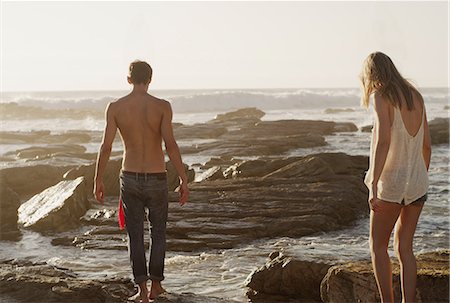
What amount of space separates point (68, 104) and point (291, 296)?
283 ft

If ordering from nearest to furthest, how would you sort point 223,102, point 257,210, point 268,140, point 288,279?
point 288,279
point 257,210
point 268,140
point 223,102

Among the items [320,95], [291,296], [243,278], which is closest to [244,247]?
[243,278]

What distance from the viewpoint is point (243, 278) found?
32.5 feet

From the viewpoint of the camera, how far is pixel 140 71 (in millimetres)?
7266

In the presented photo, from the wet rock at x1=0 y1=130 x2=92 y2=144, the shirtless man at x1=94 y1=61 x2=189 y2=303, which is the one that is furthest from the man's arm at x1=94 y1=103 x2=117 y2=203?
the wet rock at x1=0 y1=130 x2=92 y2=144

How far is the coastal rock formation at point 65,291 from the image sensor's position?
758 centimetres

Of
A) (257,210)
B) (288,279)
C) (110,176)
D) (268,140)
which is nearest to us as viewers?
(288,279)

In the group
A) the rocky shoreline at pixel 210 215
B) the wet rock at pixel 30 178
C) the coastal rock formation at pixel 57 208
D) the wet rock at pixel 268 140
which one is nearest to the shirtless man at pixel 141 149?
the rocky shoreline at pixel 210 215

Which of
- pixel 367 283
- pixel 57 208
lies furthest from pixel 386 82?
pixel 57 208

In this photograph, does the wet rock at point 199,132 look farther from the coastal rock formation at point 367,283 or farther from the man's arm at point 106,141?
the man's arm at point 106,141

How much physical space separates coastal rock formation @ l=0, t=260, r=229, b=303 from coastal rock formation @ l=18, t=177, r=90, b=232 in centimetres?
570

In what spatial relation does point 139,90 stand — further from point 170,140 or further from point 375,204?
point 375,204

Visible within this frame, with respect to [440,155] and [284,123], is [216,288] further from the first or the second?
[284,123]

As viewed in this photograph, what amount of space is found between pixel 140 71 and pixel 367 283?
3.19 m
